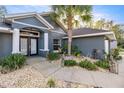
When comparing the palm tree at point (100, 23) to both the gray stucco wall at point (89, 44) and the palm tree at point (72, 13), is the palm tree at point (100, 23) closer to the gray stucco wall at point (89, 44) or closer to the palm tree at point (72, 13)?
the gray stucco wall at point (89, 44)

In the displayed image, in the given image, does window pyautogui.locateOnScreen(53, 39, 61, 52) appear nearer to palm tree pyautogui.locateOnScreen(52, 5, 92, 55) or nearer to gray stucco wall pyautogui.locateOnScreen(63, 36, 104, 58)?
gray stucco wall pyautogui.locateOnScreen(63, 36, 104, 58)

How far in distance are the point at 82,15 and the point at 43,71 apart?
19.3 feet

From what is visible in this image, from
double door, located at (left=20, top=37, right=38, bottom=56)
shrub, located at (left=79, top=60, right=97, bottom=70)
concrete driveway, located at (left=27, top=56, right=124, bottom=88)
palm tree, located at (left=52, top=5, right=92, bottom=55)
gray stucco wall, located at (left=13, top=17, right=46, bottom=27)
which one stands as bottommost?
concrete driveway, located at (left=27, top=56, right=124, bottom=88)

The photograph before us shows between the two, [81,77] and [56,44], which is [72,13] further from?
[81,77]

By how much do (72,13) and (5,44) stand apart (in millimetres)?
5613

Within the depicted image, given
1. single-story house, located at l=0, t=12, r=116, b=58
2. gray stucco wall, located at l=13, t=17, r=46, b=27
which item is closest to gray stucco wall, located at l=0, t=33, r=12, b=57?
single-story house, located at l=0, t=12, r=116, b=58

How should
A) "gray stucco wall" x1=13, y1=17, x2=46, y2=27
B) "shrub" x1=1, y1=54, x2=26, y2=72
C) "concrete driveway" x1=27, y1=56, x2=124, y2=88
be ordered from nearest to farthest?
1. "concrete driveway" x1=27, y1=56, x2=124, y2=88
2. "shrub" x1=1, y1=54, x2=26, y2=72
3. "gray stucco wall" x1=13, y1=17, x2=46, y2=27

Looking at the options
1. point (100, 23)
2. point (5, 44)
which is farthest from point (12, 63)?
point (100, 23)

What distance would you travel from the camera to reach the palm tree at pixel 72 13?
36.1 ft

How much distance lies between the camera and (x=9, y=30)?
10000mm

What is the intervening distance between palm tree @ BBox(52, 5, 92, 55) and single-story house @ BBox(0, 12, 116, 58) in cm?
177

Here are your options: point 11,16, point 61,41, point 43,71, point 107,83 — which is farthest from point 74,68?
point 61,41

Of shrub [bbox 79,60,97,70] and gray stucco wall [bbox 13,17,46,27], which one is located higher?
gray stucco wall [bbox 13,17,46,27]

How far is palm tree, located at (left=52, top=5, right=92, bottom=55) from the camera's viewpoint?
36.1 feet
